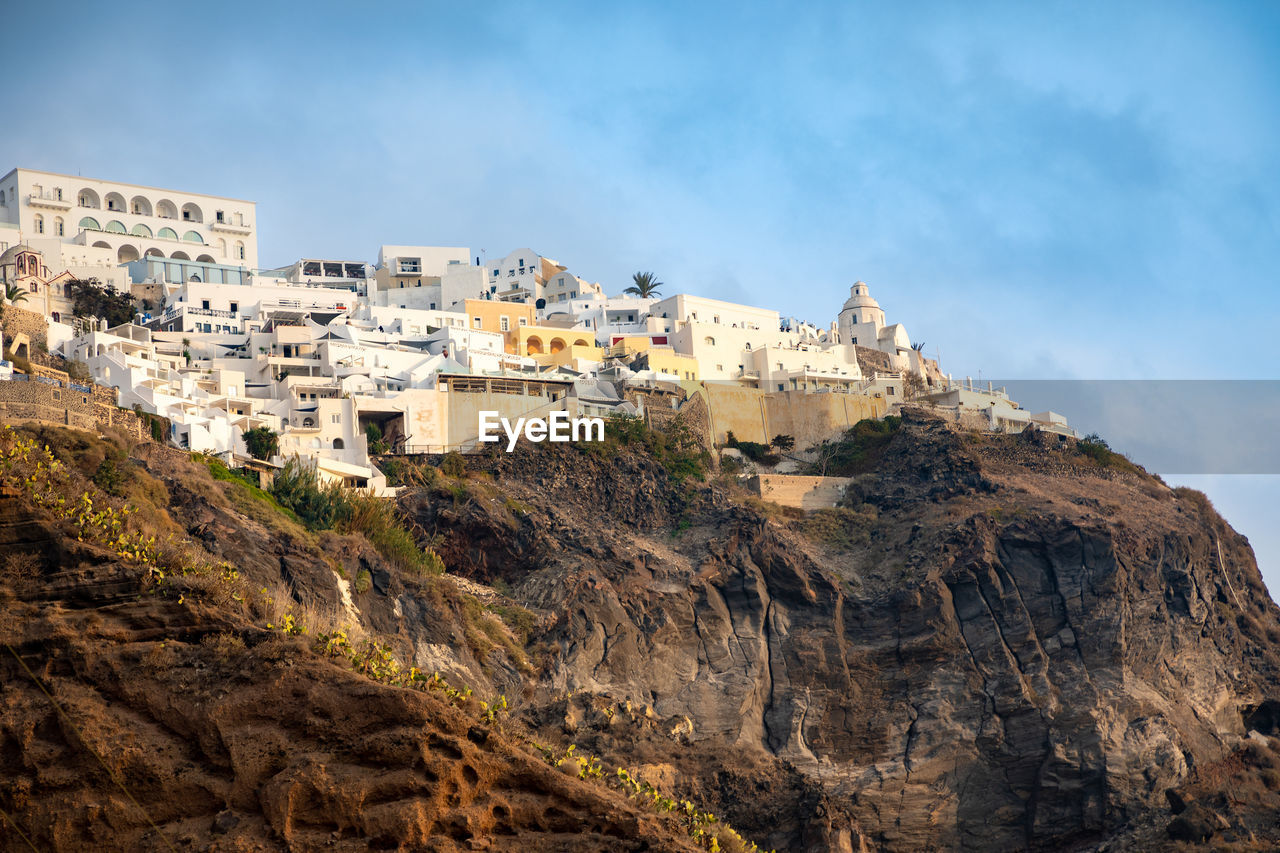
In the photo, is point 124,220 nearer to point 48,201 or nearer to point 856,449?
point 48,201

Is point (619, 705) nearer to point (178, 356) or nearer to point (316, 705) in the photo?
point (316, 705)

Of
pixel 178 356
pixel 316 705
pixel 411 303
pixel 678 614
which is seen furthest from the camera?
pixel 411 303

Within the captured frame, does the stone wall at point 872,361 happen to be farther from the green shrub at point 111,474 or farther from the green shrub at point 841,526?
the green shrub at point 111,474

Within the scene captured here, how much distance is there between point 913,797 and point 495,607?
17.4m

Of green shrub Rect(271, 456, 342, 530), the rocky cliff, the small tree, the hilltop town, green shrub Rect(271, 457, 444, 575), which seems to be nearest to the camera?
the rocky cliff

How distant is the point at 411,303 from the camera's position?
9419 centimetres

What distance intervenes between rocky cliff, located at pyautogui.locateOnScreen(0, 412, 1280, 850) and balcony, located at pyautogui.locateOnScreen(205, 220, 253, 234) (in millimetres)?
42226

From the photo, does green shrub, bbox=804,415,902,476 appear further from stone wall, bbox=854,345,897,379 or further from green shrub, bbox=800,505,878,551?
stone wall, bbox=854,345,897,379

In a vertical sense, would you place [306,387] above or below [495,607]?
above

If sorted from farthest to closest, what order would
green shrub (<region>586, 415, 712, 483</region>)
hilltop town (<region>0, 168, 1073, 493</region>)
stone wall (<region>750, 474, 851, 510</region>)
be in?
1. stone wall (<region>750, 474, 851, 510</region>)
2. green shrub (<region>586, 415, 712, 483</region>)
3. hilltop town (<region>0, 168, 1073, 493</region>)

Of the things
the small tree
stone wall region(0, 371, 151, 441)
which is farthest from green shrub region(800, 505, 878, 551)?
stone wall region(0, 371, 151, 441)

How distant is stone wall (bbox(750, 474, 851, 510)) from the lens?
6750 centimetres

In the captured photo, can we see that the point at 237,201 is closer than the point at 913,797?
No

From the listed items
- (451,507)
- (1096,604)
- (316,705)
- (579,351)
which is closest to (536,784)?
(316,705)
